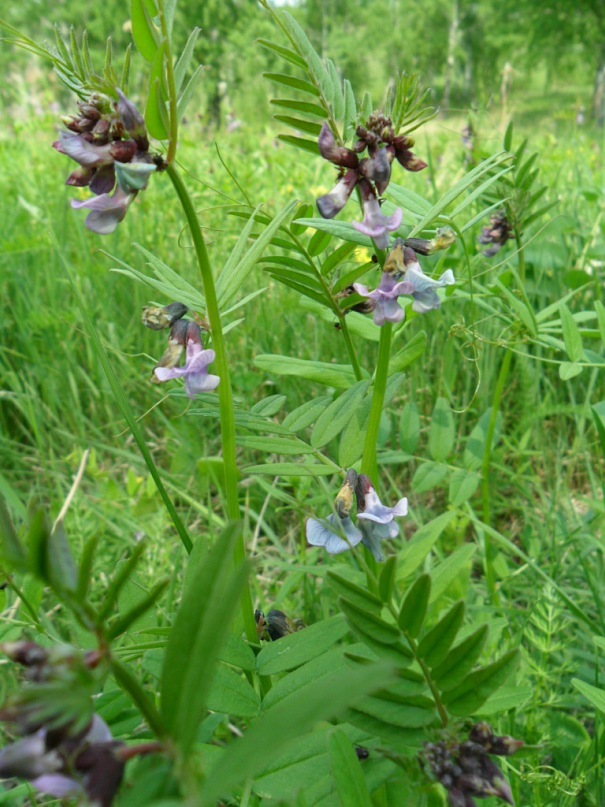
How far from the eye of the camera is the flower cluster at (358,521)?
0.88 metres

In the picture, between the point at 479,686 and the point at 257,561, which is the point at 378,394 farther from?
the point at 479,686

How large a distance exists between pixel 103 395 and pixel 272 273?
130 cm

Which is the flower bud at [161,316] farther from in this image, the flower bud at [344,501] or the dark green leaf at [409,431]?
the dark green leaf at [409,431]

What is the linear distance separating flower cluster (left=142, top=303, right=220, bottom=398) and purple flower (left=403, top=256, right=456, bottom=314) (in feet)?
0.83

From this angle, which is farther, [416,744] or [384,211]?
[384,211]

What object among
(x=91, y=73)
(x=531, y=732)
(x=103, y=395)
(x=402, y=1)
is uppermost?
(x=402, y=1)

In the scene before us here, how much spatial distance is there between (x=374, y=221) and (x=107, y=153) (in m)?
0.30

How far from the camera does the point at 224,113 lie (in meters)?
5.95

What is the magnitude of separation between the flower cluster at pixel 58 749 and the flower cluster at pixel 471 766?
0.29 meters

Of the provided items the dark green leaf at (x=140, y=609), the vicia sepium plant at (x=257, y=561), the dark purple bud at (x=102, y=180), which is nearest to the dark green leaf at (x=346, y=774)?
the vicia sepium plant at (x=257, y=561)

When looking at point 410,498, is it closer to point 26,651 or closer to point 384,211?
point 384,211

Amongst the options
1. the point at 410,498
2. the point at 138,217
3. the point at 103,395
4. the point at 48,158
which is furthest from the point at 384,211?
the point at 48,158

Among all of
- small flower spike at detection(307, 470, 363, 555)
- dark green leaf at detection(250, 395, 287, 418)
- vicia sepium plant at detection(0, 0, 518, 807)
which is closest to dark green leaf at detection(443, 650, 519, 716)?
vicia sepium plant at detection(0, 0, 518, 807)

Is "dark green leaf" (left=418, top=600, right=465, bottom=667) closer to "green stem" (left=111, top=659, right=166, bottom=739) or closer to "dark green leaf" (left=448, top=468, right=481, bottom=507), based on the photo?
"green stem" (left=111, top=659, right=166, bottom=739)
